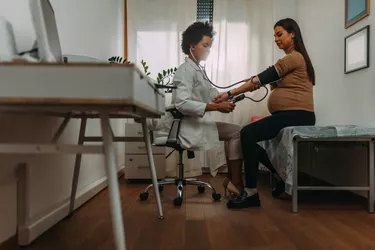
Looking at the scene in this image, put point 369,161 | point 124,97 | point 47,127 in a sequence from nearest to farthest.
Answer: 1. point 124,97
2. point 47,127
3. point 369,161

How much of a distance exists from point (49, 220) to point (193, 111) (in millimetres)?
1098

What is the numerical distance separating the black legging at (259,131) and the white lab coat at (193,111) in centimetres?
22

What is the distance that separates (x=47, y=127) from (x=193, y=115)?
3.21 feet

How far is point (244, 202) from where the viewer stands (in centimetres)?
228

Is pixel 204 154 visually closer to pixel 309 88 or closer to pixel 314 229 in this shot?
pixel 309 88

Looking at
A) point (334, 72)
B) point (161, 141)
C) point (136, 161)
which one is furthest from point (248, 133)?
point (136, 161)

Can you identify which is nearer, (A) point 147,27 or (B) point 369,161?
(B) point 369,161

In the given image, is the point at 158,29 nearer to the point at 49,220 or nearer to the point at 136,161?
the point at 136,161

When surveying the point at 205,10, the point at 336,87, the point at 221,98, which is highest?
the point at 205,10

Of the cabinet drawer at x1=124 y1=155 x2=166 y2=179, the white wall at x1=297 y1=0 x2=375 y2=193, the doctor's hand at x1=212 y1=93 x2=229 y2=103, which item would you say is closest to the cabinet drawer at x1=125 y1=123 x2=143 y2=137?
the cabinet drawer at x1=124 y1=155 x2=166 y2=179

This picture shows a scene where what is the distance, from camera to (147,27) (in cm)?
396

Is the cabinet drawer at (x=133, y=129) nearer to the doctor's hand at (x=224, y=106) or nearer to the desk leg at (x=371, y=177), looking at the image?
the doctor's hand at (x=224, y=106)

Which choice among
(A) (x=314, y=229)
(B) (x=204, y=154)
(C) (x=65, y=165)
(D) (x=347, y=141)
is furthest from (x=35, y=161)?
(B) (x=204, y=154)

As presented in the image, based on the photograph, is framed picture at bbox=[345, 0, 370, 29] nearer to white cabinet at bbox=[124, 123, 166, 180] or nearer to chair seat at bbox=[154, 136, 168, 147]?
chair seat at bbox=[154, 136, 168, 147]
